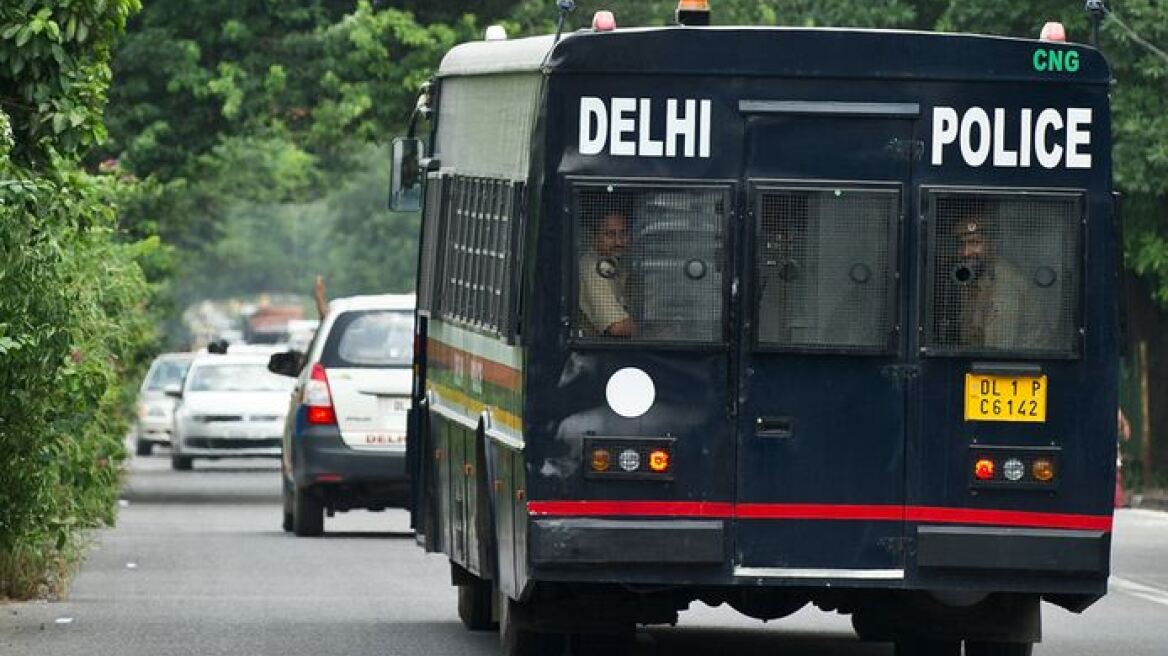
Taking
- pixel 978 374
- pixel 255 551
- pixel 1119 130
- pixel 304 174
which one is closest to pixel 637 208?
pixel 978 374

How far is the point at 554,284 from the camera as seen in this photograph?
1264 cm

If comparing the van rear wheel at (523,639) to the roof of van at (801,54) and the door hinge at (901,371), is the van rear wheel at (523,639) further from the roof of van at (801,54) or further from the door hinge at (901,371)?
the roof of van at (801,54)

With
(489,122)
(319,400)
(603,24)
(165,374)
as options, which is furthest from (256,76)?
(603,24)

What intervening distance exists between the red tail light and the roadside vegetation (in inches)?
59.7

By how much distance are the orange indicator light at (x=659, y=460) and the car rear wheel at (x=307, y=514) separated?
13.5 m

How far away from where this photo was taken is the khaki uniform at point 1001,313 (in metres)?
12.7

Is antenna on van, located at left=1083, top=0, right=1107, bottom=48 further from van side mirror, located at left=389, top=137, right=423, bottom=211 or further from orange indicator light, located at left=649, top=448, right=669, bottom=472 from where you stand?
van side mirror, located at left=389, top=137, right=423, bottom=211

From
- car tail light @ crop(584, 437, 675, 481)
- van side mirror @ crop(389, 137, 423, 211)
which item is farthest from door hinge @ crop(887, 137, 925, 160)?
van side mirror @ crop(389, 137, 423, 211)

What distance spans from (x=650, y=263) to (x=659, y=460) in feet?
2.46

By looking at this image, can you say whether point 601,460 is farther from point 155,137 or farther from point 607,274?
point 155,137

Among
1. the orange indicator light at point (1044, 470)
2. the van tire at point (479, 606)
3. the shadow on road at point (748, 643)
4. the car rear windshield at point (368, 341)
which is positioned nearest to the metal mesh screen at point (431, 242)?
the van tire at point (479, 606)

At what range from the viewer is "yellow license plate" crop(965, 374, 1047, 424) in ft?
41.7

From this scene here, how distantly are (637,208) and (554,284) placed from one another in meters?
0.43

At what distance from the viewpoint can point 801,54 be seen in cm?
1270
